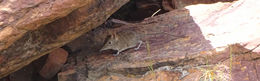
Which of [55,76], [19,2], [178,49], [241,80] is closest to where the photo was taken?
[19,2]

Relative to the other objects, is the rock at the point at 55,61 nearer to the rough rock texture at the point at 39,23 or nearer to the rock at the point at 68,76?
the rock at the point at 68,76

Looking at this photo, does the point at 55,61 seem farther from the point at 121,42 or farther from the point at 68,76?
the point at 121,42

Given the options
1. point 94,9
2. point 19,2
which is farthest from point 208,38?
point 19,2

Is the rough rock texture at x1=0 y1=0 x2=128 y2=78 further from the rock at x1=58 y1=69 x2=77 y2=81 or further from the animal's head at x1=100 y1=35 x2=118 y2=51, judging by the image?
the rock at x1=58 y1=69 x2=77 y2=81

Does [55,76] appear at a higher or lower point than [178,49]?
lower

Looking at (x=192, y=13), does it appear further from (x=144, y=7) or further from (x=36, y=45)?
(x=36, y=45)

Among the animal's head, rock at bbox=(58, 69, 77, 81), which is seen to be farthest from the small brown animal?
rock at bbox=(58, 69, 77, 81)

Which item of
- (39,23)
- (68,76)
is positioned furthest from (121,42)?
(39,23)
